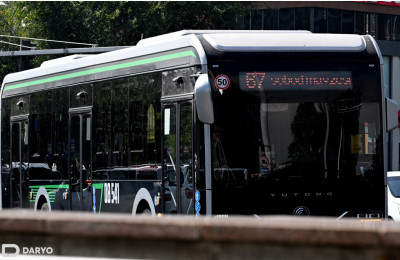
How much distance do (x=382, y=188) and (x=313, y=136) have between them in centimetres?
109

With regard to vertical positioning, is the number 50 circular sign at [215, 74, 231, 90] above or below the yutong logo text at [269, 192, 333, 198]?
above

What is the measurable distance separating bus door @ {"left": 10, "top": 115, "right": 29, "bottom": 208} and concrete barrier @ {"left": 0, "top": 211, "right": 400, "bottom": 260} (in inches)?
507

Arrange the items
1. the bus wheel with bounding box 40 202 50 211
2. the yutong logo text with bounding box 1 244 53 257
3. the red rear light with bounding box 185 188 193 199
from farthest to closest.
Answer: the bus wheel with bounding box 40 202 50 211
the red rear light with bounding box 185 188 193 199
the yutong logo text with bounding box 1 244 53 257

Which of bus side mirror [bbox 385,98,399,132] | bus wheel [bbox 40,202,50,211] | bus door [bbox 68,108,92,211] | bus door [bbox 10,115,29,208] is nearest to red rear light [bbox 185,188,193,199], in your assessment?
bus side mirror [bbox 385,98,399,132]

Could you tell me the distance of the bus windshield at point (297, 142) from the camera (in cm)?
1095

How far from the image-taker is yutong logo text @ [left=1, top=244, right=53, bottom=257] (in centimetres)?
473

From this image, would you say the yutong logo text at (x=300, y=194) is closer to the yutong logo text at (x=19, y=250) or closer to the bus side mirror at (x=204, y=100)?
the bus side mirror at (x=204, y=100)

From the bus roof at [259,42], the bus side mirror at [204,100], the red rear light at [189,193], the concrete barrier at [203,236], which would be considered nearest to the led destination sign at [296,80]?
the bus roof at [259,42]

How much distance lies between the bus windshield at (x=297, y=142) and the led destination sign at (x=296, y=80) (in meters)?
0.01

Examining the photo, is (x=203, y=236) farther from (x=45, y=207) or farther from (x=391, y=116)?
(x=45, y=207)

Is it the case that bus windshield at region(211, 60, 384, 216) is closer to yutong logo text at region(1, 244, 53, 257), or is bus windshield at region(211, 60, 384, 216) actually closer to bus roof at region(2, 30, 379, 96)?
bus roof at region(2, 30, 379, 96)

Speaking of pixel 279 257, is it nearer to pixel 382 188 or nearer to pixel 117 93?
pixel 382 188

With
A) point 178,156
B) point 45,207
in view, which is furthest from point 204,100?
point 45,207

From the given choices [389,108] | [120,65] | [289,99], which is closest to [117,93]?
[120,65]
